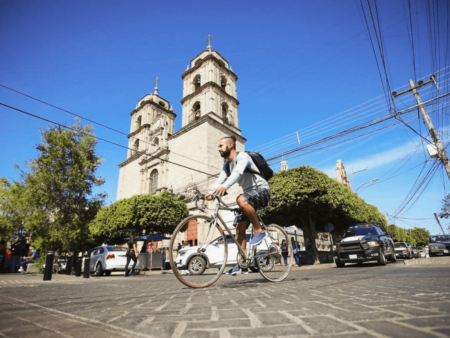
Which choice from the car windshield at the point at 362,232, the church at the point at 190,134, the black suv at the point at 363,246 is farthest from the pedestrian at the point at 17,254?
the car windshield at the point at 362,232

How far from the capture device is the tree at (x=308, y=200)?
15.2m

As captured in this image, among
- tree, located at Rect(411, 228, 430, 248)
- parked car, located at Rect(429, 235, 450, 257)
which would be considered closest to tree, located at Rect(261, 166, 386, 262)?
parked car, located at Rect(429, 235, 450, 257)

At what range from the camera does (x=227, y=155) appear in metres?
3.71

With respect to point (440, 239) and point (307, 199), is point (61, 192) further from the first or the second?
point (440, 239)

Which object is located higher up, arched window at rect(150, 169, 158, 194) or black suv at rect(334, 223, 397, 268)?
arched window at rect(150, 169, 158, 194)

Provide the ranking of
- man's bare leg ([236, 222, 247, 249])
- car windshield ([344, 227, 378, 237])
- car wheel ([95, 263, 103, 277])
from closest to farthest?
1. man's bare leg ([236, 222, 247, 249])
2. car windshield ([344, 227, 378, 237])
3. car wheel ([95, 263, 103, 277])

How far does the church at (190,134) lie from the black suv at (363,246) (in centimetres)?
1666

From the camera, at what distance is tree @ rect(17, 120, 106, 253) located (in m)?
12.7

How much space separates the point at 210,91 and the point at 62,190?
80.7ft

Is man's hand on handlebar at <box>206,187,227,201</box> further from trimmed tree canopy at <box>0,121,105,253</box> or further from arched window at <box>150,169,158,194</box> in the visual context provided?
arched window at <box>150,169,158,194</box>

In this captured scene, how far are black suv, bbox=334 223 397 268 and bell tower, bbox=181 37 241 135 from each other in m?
24.9

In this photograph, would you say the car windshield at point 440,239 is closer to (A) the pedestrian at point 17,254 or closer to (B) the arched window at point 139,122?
(A) the pedestrian at point 17,254

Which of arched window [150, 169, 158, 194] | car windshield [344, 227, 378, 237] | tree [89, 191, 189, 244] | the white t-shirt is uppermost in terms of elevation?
arched window [150, 169, 158, 194]

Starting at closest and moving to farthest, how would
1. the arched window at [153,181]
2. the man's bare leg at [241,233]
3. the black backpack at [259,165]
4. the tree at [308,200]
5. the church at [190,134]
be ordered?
the man's bare leg at [241,233], the black backpack at [259,165], the tree at [308,200], the church at [190,134], the arched window at [153,181]
